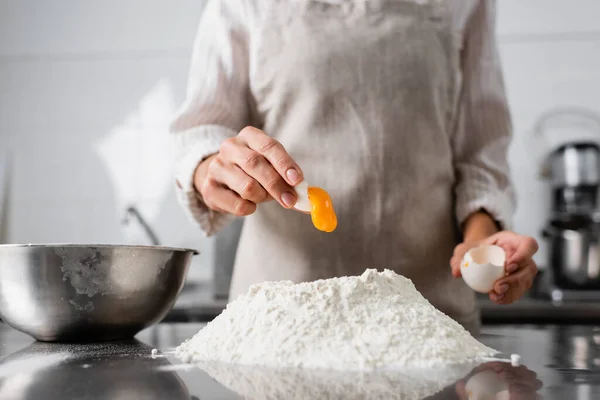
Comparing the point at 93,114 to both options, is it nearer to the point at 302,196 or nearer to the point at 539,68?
the point at 539,68

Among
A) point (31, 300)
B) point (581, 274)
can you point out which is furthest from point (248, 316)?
point (581, 274)

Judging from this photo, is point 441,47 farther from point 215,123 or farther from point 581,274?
point 581,274

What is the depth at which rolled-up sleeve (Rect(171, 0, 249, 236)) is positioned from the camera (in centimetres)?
99

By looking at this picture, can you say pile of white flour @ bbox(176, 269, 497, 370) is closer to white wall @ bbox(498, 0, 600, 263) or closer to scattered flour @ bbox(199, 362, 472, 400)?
scattered flour @ bbox(199, 362, 472, 400)

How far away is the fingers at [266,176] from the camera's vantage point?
0.71 metres

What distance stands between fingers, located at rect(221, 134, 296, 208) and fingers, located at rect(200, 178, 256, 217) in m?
0.07

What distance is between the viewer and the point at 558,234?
6.10 ft

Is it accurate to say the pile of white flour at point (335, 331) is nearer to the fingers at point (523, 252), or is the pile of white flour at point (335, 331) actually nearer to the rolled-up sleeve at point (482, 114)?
the fingers at point (523, 252)

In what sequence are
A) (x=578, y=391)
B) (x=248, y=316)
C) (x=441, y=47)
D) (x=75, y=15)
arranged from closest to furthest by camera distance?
(x=578, y=391) < (x=248, y=316) < (x=441, y=47) < (x=75, y=15)

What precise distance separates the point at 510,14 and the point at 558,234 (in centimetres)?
79

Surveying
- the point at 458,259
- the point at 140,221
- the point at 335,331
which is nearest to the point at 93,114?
the point at 140,221

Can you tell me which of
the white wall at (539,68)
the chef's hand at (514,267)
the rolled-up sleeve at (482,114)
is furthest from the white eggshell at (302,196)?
the white wall at (539,68)

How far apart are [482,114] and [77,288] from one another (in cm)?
73

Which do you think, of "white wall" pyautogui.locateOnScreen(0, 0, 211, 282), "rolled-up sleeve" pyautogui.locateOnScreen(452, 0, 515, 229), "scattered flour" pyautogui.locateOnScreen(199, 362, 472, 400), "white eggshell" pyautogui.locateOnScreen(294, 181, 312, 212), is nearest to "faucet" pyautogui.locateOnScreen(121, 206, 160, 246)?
"white wall" pyautogui.locateOnScreen(0, 0, 211, 282)
